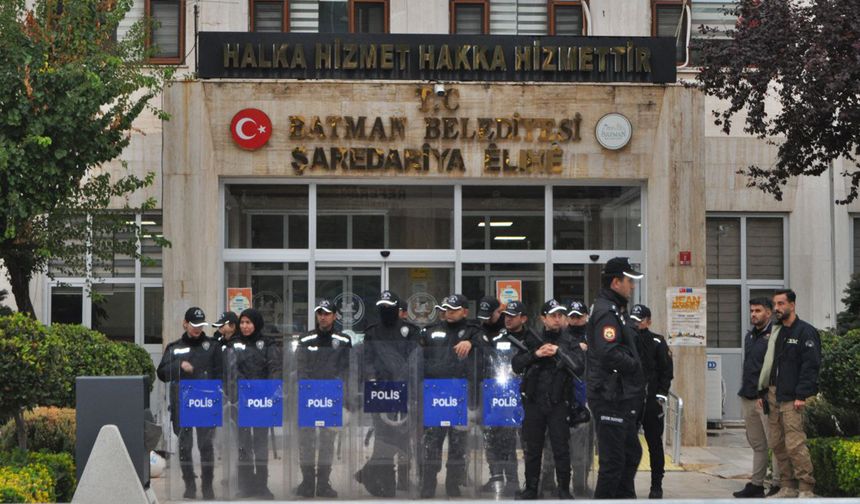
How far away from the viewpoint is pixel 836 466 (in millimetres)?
11250

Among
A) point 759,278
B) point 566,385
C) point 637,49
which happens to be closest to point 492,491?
point 566,385

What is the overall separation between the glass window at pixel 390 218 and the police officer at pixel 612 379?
7.81 meters

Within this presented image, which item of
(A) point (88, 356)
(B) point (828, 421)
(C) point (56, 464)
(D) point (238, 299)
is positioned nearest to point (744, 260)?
(B) point (828, 421)

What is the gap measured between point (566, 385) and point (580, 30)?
9995mm

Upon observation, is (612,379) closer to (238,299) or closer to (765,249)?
(238,299)

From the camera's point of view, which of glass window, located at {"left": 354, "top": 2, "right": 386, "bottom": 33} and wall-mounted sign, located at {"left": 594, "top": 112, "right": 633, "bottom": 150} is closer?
wall-mounted sign, located at {"left": 594, "top": 112, "right": 633, "bottom": 150}

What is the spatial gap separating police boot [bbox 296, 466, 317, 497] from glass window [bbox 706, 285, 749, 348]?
9.71 meters

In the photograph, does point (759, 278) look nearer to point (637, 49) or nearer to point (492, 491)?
point (637, 49)

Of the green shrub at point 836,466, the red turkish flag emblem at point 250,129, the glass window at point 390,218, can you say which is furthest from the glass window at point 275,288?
the green shrub at point 836,466

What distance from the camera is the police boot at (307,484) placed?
11.8m

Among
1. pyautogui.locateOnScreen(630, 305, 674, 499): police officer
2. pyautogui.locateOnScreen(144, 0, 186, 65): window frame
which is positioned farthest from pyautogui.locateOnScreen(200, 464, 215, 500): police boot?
pyautogui.locateOnScreen(144, 0, 186, 65): window frame

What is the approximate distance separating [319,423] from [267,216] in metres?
6.06

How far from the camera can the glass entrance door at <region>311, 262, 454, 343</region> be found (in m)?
17.5

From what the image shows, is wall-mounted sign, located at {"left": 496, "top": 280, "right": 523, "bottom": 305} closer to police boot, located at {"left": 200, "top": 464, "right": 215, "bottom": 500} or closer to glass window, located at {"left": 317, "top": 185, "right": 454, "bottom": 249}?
glass window, located at {"left": 317, "top": 185, "right": 454, "bottom": 249}
